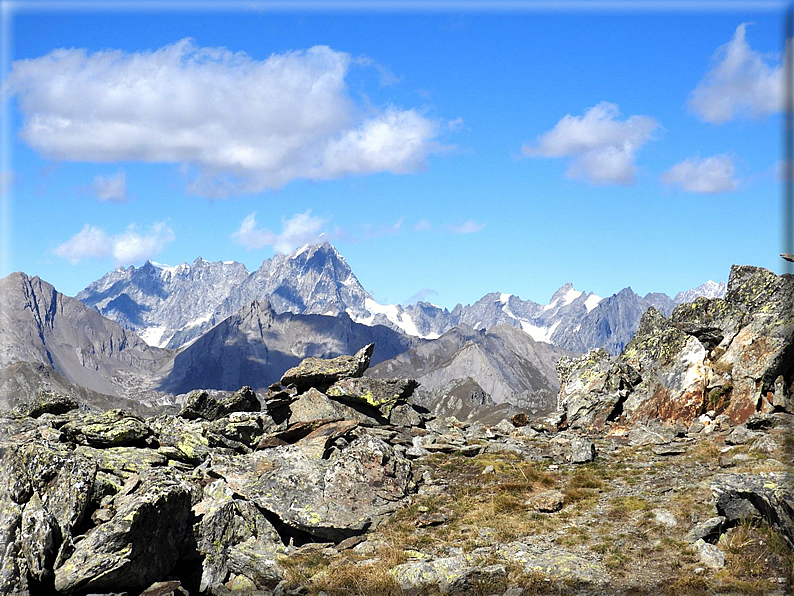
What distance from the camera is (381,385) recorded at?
45781 mm

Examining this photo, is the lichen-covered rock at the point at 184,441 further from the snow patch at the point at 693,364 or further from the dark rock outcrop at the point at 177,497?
the snow patch at the point at 693,364

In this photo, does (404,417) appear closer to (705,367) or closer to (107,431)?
(107,431)

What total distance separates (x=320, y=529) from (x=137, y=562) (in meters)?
6.89

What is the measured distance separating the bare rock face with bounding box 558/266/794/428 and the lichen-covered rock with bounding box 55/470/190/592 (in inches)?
1232

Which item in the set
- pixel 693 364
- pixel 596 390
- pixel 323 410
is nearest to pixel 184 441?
pixel 323 410

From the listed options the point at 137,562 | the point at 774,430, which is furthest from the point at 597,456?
the point at 137,562

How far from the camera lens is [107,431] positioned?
32781mm

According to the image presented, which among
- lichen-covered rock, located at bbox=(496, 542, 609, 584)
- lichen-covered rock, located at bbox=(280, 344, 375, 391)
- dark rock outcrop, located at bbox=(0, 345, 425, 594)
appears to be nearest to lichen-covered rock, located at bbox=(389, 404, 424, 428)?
lichen-covered rock, located at bbox=(280, 344, 375, 391)

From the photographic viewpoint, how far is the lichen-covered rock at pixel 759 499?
20.1 m

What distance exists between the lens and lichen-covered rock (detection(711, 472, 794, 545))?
20.1 metres

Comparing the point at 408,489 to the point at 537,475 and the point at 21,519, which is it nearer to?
the point at 537,475

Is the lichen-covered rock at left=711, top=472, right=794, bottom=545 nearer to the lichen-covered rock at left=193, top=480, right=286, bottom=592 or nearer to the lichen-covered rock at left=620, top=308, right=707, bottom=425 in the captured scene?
the lichen-covered rock at left=193, top=480, right=286, bottom=592

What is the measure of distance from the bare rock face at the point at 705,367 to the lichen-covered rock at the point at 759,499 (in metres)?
19.8

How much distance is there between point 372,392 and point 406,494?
47.3 feet
